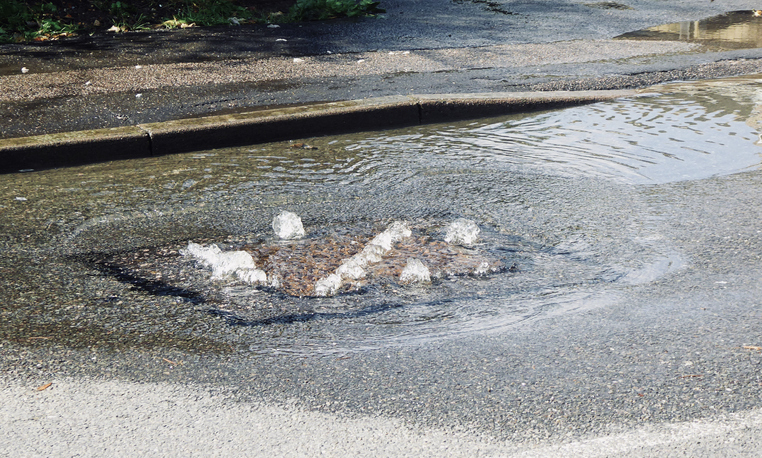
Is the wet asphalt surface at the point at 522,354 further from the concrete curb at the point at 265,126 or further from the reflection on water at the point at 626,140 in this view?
the concrete curb at the point at 265,126

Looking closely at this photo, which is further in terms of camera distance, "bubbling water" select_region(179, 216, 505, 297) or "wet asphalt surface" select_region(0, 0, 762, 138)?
"wet asphalt surface" select_region(0, 0, 762, 138)

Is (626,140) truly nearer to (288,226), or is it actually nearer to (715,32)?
(288,226)

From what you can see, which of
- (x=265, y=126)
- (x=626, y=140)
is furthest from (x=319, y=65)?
(x=626, y=140)

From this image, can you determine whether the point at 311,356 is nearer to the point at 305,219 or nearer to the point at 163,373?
the point at 163,373

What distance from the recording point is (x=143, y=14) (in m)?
10.4

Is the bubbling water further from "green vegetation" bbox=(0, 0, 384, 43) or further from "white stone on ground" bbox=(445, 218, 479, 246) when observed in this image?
"green vegetation" bbox=(0, 0, 384, 43)

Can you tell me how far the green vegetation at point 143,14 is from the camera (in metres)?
Result: 9.61

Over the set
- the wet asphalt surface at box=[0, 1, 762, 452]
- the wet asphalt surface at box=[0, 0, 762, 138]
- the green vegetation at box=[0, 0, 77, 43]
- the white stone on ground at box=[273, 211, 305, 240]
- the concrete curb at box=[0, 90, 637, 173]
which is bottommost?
the wet asphalt surface at box=[0, 1, 762, 452]

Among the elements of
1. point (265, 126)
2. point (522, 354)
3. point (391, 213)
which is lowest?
point (522, 354)

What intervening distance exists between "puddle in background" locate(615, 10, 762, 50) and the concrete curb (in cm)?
346

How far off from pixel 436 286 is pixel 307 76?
5.00 metres

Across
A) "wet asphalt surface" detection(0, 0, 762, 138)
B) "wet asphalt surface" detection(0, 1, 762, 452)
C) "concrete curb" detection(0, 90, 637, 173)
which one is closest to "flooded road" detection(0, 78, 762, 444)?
"wet asphalt surface" detection(0, 1, 762, 452)

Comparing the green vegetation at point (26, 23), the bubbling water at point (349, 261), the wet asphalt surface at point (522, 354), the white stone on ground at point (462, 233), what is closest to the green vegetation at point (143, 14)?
the green vegetation at point (26, 23)

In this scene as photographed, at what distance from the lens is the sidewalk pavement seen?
592cm
